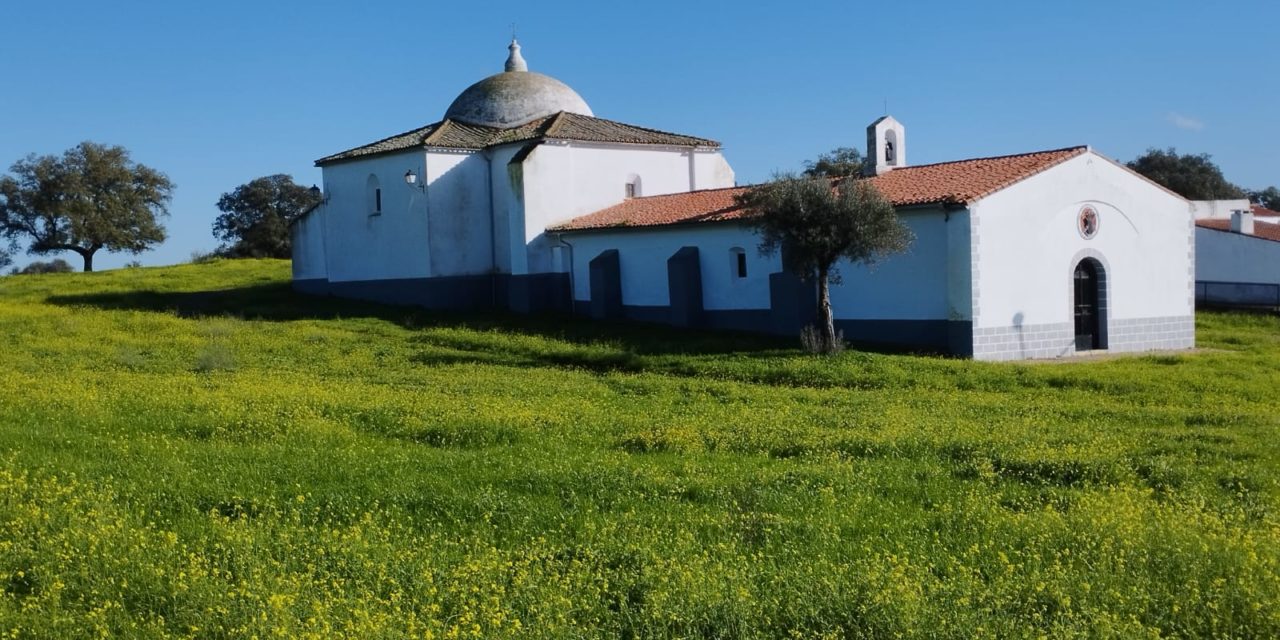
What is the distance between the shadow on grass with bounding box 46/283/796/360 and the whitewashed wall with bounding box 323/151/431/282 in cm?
125

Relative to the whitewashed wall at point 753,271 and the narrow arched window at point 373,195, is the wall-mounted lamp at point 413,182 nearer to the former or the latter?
the narrow arched window at point 373,195

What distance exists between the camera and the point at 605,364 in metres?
22.0

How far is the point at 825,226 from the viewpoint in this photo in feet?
70.4

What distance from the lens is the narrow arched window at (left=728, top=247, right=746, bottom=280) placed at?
26.7 meters

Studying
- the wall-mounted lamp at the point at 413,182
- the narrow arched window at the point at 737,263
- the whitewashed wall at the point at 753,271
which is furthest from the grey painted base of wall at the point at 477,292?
the narrow arched window at the point at 737,263

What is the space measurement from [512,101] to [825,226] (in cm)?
1622

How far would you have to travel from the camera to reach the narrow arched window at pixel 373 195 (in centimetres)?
3416

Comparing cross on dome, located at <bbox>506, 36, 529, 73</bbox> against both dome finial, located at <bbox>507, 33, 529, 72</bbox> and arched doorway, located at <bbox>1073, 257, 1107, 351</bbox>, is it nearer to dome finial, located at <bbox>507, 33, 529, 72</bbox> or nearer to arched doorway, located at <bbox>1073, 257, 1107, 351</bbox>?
dome finial, located at <bbox>507, 33, 529, 72</bbox>

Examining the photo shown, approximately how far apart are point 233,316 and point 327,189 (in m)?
7.40

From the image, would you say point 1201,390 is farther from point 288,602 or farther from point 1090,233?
point 288,602

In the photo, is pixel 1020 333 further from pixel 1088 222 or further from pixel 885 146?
pixel 885 146

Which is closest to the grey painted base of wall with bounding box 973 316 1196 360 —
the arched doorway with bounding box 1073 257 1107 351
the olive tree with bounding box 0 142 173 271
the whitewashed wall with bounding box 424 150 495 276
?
the arched doorway with bounding box 1073 257 1107 351

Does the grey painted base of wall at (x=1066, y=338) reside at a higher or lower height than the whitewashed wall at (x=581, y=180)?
lower

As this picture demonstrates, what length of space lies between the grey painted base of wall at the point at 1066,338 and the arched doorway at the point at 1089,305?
25cm
